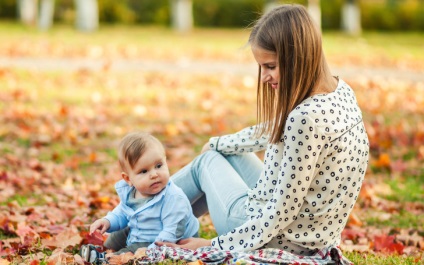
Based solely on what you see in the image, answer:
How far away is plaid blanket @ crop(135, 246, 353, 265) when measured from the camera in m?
3.36

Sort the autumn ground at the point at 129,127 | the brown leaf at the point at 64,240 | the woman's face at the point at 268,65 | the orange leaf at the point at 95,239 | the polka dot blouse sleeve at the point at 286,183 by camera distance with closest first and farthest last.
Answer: the polka dot blouse sleeve at the point at 286,183
the woman's face at the point at 268,65
the orange leaf at the point at 95,239
the brown leaf at the point at 64,240
the autumn ground at the point at 129,127

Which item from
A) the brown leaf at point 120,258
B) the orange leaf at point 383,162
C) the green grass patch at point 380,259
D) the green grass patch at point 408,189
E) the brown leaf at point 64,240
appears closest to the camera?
the brown leaf at point 120,258

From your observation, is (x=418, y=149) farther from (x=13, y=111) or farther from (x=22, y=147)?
(x=13, y=111)

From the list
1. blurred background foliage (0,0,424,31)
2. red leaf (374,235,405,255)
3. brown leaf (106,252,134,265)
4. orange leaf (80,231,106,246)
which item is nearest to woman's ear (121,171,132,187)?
orange leaf (80,231,106,246)

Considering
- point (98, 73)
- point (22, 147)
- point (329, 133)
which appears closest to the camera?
point (329, 133)

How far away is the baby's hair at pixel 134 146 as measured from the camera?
3.74m

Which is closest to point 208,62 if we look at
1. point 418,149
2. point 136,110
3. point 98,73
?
point 98,73

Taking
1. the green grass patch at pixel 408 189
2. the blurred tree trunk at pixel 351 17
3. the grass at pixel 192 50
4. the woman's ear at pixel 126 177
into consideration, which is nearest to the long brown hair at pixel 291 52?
the woman's ear at pixel 126 177

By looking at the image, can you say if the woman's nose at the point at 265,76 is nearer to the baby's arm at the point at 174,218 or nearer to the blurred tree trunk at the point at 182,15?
the baby's arm at the point at 174,218

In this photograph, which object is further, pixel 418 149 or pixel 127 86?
pixel 127 86

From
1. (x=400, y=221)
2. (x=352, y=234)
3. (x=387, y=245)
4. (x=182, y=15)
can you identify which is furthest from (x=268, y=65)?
(x=182, y=15)

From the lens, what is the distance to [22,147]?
24.0 ft

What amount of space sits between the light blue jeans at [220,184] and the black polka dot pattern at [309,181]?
5.9 inches

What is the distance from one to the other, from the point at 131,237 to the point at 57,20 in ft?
101
